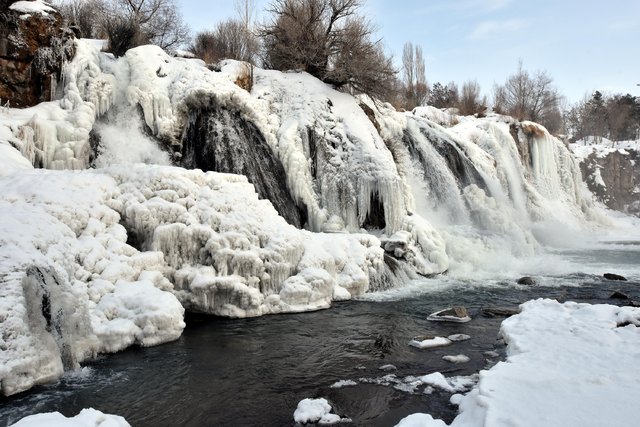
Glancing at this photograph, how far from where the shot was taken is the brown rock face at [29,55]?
382 inches

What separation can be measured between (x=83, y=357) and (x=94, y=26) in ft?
59.8

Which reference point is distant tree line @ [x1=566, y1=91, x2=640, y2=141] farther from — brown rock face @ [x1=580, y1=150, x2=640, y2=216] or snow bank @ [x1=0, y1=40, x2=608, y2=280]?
snow bank @ [x1=0, y1=40, x2=608, y2=280]

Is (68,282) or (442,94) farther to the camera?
(442,94)

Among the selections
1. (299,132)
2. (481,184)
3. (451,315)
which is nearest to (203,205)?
(451,315)

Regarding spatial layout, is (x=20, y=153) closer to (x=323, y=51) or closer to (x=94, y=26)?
(x=323, y=51)

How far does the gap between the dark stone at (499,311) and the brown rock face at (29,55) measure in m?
10.3

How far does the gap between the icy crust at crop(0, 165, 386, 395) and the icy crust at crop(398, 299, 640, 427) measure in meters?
3.69

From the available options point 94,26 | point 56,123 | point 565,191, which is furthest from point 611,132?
point 56,123

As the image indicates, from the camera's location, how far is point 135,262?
661cm

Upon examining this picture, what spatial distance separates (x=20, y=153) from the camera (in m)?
8.14

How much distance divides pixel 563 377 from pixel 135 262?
560 cm

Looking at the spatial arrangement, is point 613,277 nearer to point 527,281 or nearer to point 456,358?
point 527,281

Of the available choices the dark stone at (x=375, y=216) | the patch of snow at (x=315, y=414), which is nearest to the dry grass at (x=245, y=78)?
the dark stone at (x=375, y=216)

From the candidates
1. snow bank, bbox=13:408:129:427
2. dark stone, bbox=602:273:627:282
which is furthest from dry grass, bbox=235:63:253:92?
dark stone, bbox=602:273:627:282
